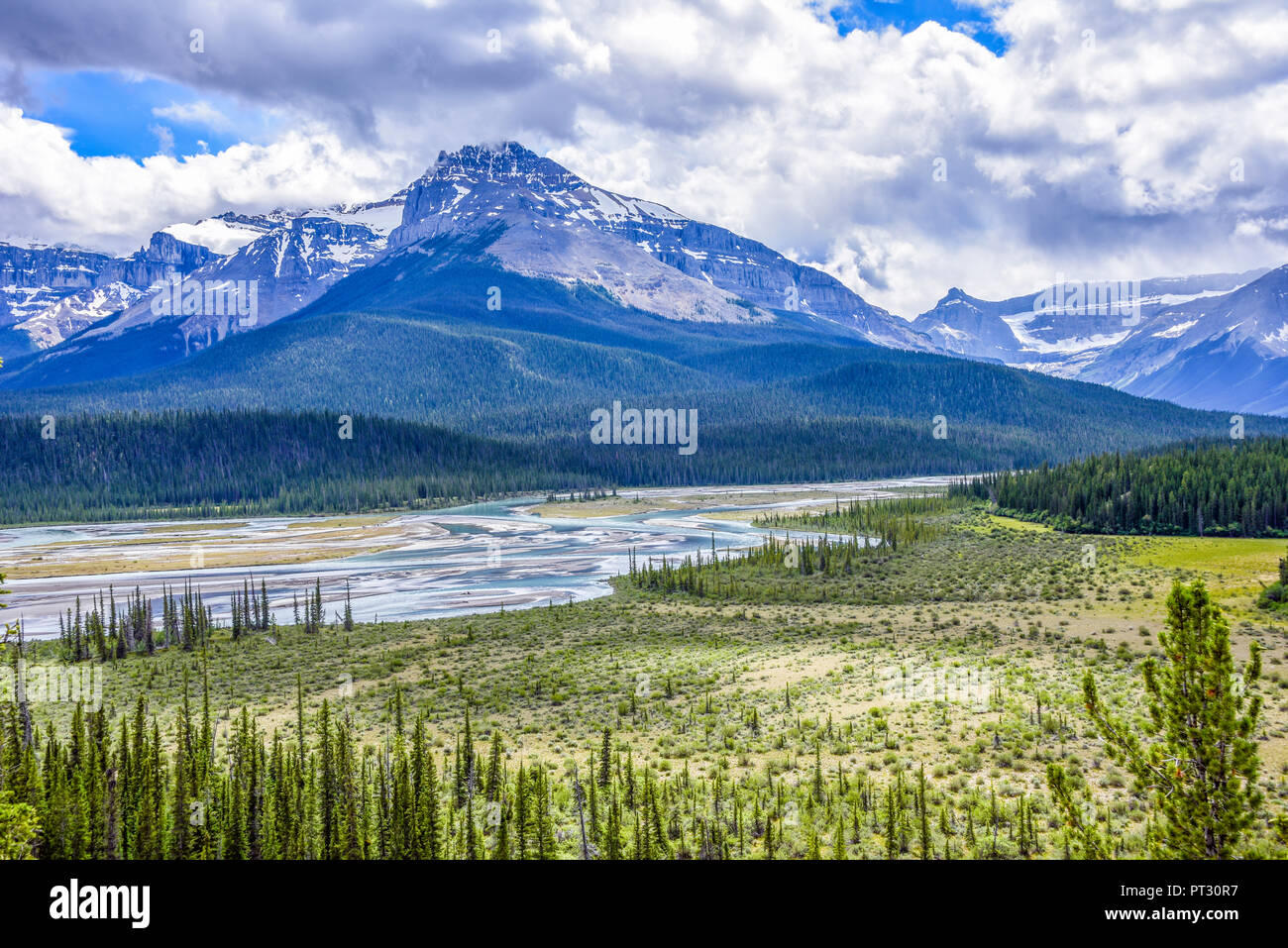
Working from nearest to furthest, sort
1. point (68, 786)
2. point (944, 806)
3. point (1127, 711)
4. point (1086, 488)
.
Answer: point (68, 786)
point (944, 806)
point (1127, 711)
point (1086, 488)

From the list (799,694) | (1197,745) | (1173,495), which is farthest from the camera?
(1173,495)

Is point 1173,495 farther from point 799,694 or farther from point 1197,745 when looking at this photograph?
point 1197,745

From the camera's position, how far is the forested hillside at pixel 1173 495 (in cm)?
7031

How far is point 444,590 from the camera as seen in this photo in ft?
202

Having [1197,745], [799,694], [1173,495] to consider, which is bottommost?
[799,694]

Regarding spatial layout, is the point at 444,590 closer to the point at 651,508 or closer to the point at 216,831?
the point at 216,831

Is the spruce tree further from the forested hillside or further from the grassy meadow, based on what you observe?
the forested hillside

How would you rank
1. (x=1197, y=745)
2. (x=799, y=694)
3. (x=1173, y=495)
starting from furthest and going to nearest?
(x=1173, y=495), (x=799, y=694), (x=1197, y=745)

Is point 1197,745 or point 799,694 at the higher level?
point 1197,745

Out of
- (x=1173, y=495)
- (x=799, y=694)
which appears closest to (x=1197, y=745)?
(x=799, y=694)

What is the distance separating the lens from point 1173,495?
7481 centimetres
